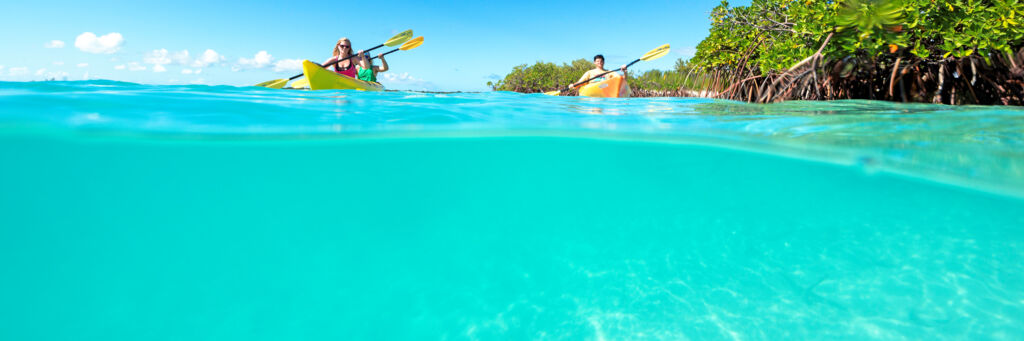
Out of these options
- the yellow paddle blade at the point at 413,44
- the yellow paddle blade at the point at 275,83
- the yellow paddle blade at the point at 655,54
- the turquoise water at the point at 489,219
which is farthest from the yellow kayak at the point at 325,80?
the yellow paddle blade at the point at 655,54

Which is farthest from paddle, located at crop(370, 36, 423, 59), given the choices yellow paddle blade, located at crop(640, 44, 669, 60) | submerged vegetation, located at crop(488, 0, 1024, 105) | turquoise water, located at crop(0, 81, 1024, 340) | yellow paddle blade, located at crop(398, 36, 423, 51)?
submerged vegetation, located at crop(488, 0, 1024, 105)

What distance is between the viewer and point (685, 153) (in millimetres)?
7551

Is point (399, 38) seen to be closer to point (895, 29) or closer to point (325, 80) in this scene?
point (325, 80)

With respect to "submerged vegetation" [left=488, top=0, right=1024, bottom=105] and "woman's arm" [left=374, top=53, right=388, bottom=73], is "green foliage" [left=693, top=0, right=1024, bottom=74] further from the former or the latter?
"woman's arm" [left=374, top=53, right=388, bottom=73]

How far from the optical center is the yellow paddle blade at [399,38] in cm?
1298

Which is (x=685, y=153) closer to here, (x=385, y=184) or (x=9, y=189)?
(x=385, y=184)

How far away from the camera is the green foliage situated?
23.9 feet

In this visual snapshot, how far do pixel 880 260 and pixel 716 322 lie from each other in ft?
8.59

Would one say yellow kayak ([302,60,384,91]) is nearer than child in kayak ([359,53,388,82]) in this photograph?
Yes

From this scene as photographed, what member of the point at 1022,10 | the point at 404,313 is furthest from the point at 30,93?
the point at 1022,10

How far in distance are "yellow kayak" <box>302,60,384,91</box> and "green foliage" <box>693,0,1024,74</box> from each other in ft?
30.6

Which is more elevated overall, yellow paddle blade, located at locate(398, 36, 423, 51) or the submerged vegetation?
yellow paddle blade, located at locate(398, 36, 423, 51)

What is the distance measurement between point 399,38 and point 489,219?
6.70 meters

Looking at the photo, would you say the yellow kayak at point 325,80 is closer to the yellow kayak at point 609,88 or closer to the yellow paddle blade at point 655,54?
the yellow kayak at point 609,88
